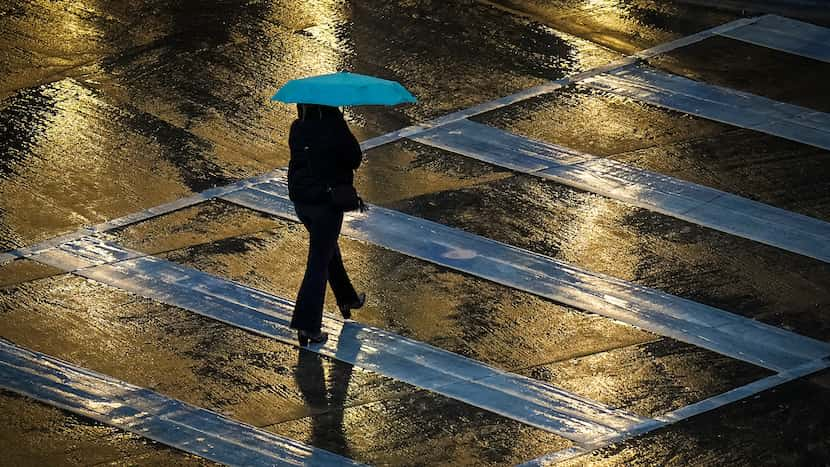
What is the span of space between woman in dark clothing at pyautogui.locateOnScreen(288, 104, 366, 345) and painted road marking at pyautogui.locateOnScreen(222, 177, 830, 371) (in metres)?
1.35

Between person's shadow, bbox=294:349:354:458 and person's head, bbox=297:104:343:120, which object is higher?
person's head, bbox=297:104:343:120

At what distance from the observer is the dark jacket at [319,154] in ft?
31.7

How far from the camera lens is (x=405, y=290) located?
418 inches

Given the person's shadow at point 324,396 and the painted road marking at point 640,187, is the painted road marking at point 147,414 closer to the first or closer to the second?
the person's shadow at point 324,396

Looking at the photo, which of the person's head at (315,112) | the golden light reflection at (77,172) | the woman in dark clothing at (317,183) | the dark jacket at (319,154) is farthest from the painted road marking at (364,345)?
the person's head at (315,112)

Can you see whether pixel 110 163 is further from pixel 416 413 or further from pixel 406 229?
pixel 416 413

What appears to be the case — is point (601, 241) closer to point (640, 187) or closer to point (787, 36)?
point (640, 187)

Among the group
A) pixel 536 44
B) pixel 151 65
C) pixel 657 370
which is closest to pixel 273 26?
pixel 151 65

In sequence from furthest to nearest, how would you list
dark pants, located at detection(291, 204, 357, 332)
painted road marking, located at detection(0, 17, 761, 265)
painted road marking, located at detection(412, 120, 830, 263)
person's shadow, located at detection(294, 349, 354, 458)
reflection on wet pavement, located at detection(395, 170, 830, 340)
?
painted road marking, located at detection(412, 120, 830, 263)
painted road marking, located at detection(0, 17, 761, 265)
reflection on wet pavement, located at detection(395, 170, 830, 340)
dark pants, located at detection(291, 204, 357, 332)
person's shadow, located at detection(294, 349, 354, 458)

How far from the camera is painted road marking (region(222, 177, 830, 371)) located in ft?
32.7

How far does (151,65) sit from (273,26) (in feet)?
5.11

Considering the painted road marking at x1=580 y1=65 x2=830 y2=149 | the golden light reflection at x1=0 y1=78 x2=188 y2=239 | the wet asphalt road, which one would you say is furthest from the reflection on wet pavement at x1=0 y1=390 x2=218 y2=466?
the painted road marking at x1=580 y1=65 x2=830 y2=149

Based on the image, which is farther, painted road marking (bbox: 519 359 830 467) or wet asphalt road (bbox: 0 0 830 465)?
wet asphalt road (bbox: 0 0 830 465)

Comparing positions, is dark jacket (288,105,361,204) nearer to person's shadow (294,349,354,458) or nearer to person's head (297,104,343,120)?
person's head (297,104,343,120)
